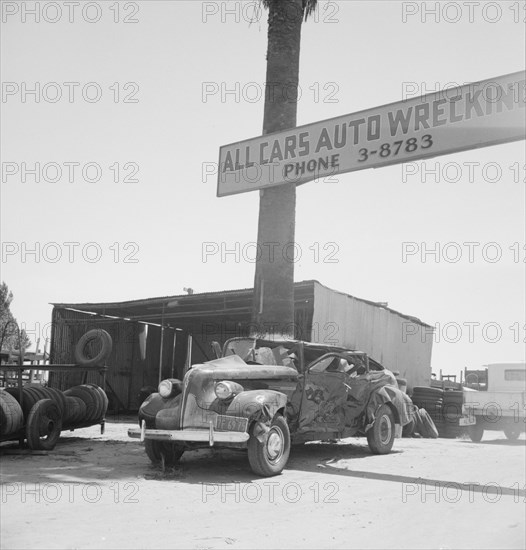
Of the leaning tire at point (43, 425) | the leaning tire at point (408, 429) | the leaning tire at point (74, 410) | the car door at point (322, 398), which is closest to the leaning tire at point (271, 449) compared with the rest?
the car door at point (322, 398)

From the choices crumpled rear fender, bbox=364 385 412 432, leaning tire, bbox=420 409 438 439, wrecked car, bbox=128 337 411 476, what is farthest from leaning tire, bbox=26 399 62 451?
leaning tire, bbox=420 409 438 439

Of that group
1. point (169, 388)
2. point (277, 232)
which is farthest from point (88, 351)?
point (169, 388)

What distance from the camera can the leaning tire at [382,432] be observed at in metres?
11.1

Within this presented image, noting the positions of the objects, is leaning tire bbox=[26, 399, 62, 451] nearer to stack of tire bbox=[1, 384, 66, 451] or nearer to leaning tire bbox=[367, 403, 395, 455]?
stack of tire bbox=[1, 384, 66, 451]

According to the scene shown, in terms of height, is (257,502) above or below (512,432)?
below

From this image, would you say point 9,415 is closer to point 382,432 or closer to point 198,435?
point 198,435

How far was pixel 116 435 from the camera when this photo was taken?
14453 mm

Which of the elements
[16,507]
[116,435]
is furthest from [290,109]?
[16,507]

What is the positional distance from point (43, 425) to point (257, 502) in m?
5.40

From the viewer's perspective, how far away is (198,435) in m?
8.43

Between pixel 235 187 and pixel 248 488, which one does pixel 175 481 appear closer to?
pixel 248 488

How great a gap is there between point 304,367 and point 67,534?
531 cm

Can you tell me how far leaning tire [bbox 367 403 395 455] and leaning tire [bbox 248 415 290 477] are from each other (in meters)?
2.45

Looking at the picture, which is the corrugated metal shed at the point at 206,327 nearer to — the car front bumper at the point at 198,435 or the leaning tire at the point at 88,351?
the leaning tire at the point at 88,351
